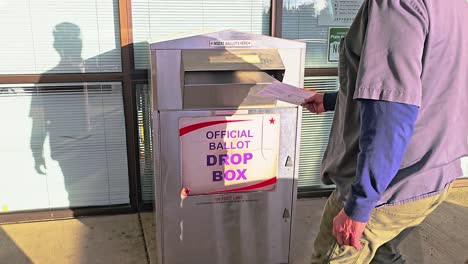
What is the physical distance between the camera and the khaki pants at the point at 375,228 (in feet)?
5.37

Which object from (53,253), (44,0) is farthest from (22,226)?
(44,0)

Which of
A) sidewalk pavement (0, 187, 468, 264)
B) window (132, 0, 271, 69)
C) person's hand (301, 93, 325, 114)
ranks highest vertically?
window (132, 0, 271, 69)

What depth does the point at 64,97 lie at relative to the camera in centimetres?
345

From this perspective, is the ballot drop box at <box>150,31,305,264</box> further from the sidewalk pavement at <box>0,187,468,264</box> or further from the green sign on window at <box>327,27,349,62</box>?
the green sign on window at <box>327,27,349,62</box>

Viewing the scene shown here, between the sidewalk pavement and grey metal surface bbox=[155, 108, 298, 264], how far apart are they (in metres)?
0.41

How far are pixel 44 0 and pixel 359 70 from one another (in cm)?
255

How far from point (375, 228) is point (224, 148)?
115 cm

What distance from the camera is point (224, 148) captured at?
2.63 meters

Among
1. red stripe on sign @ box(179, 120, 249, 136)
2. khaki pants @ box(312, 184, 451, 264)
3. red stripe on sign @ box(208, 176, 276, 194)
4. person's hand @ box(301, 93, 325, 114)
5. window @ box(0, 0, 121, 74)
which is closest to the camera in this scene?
khaki pants @ box(312, 184, 451, 264)

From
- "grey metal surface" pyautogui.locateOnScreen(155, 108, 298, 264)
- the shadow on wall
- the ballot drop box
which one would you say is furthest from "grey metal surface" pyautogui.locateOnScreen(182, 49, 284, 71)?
the shadow on wall

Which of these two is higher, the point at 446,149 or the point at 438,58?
the point at 438,58

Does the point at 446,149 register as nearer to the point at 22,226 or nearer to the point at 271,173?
the point at 271,173

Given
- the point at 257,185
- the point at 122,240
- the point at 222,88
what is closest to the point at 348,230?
the point at 222,88

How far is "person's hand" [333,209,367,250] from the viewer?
151 cm
